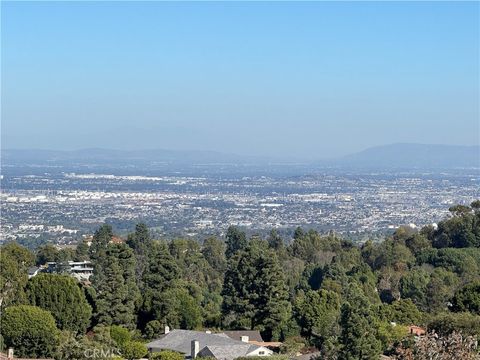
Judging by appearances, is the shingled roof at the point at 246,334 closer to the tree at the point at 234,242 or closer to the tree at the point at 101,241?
the tree at the point at 101,241

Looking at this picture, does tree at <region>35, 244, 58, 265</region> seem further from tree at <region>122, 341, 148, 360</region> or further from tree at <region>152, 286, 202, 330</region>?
tree at <region>122, 341, 148, 360</region>

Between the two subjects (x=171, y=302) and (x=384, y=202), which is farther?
(x=384, y=202)

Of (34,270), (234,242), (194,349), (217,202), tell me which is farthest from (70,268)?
(217,202)

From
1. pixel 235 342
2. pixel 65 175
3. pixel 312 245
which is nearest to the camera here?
pixel 235 342

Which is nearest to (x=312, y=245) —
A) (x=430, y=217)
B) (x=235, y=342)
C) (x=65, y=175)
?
(x=235, y=342)

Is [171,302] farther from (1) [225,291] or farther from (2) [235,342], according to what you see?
(2) [235,342]

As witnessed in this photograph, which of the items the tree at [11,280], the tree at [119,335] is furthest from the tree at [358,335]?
the tree at [11,280]
